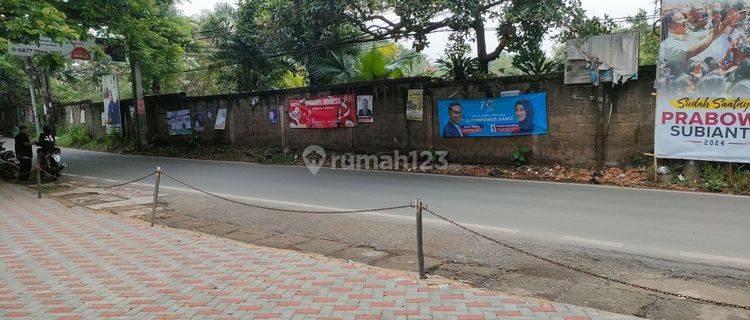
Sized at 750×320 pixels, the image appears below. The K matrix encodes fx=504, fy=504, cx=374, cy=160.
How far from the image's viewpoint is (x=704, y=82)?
10812 mm

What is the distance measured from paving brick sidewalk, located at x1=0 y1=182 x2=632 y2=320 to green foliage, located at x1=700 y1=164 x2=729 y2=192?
8.09m

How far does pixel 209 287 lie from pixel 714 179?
1039 centimetres

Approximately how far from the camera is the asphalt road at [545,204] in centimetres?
664

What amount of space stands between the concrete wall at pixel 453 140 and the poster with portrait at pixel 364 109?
180 millimetres

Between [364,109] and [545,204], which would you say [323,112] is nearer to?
[364,109]

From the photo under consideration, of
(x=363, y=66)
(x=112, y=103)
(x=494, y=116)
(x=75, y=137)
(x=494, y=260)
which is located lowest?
(x=494, y=260)

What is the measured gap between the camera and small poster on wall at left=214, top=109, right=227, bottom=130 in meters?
21.6

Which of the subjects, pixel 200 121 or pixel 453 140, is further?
pixel 200 121

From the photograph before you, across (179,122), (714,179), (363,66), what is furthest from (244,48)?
(714,179)

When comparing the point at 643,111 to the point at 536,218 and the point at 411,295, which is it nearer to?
the point at 536,218

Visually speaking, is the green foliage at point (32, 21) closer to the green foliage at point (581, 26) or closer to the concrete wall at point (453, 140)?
the concrete wall at point (453, 140)

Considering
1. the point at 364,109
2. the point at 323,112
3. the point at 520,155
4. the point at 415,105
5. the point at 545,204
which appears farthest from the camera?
the point at 323,112

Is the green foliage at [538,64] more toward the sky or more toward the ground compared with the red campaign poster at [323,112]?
more toward the sky

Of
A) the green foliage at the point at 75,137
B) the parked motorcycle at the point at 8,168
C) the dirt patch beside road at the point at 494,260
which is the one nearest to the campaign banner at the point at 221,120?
the parked motorcycle at the point at 8,168
